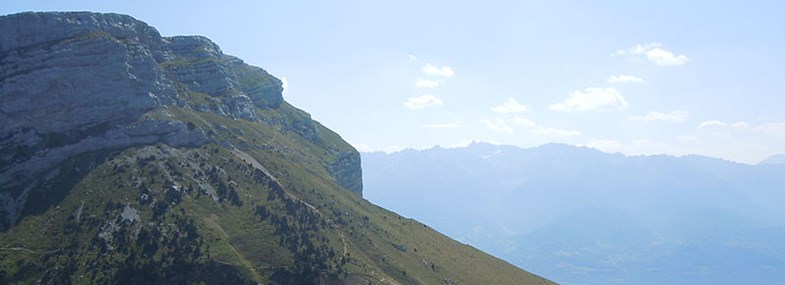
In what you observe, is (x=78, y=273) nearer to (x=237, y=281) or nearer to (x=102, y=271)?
(x=102, y=271)

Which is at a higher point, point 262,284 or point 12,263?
point 262,284

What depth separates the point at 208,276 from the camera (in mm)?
199250

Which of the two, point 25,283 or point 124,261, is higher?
point 124,261

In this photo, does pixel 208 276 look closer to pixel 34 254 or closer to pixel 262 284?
pixel 262 284

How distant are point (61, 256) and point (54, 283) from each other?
13358mm

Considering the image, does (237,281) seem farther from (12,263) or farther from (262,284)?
(12,263)

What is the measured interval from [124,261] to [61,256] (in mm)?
20847

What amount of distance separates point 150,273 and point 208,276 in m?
19.4

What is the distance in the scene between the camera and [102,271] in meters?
194

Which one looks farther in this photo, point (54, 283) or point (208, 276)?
point (208, 276)

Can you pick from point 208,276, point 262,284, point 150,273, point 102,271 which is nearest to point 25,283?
point 102,271

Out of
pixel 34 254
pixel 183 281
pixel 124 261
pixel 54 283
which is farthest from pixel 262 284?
pixel 34 254

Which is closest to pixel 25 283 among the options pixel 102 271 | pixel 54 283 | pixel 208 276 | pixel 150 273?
pixel 54 283

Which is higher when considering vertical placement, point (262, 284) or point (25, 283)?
point (262, 284)
